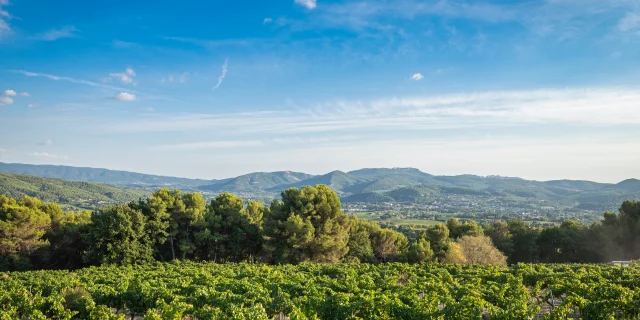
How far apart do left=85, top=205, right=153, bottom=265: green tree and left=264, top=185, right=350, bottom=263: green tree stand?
12800 mm

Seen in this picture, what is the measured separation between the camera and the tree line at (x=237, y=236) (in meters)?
33.6

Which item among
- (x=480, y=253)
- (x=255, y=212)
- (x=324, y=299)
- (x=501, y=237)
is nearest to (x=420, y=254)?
(x=480, y=253)

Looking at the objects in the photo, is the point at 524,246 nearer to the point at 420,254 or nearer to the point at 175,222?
the point at 420,254

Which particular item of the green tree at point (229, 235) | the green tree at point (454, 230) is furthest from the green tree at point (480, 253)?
the green tree at point (229, 235)

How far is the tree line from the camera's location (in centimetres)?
3362

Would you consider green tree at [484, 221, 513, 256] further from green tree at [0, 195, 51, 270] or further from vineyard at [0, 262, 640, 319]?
green tree at [0, 195, 51, 270]

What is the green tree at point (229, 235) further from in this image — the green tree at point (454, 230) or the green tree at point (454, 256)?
the green tree at point (454, 230)

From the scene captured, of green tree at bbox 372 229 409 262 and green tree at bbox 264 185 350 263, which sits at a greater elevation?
green tree at bbox 264 185 350 263

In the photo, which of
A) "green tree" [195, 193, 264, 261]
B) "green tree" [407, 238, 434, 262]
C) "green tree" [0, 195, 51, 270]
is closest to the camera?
"green tree" [0, 195, 51, 270]

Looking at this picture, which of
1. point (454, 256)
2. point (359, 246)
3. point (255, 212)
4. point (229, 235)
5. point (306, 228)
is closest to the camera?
point (306, 228)

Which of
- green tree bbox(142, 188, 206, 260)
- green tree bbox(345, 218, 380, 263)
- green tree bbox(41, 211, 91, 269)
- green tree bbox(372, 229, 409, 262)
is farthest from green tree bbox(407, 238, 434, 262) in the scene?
green tree bbox(41, 211, 91, 269)

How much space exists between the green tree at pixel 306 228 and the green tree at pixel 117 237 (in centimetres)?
1280

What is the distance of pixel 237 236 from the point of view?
40375 mm

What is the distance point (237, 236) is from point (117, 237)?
12.3 m
